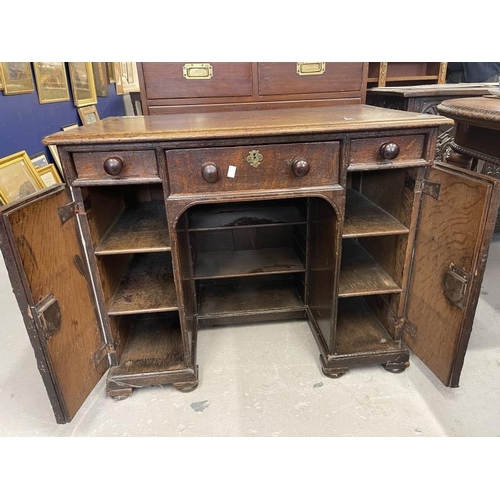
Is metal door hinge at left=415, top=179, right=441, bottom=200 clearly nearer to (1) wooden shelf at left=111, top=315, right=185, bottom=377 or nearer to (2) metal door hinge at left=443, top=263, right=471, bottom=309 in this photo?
(2) metal door hinge at left=443, top=263, right=471, bottom=309

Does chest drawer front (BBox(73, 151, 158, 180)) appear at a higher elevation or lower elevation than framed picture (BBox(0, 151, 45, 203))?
higher

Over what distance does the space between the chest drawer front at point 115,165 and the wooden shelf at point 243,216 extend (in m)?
0.53

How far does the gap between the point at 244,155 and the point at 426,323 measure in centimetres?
87

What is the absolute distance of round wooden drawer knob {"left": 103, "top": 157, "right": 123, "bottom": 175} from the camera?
1.12 meters

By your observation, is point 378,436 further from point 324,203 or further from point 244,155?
point 244,155

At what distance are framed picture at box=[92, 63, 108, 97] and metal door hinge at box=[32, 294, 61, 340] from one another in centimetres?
448

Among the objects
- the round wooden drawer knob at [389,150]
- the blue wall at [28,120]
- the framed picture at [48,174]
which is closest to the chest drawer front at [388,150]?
the round wooden drawer knob at [389,150]

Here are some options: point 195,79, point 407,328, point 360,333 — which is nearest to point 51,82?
point 195,79

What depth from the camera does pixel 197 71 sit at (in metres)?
1.84

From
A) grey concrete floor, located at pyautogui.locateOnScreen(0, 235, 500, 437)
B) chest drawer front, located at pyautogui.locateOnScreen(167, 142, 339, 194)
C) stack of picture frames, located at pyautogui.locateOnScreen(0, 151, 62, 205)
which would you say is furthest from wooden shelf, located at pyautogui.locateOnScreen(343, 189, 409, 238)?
stack of picture frames, located at pyautogui.locateOnScreen(0, 151, 62, 205)

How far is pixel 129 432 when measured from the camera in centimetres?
129

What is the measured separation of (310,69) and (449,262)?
4.07 feet

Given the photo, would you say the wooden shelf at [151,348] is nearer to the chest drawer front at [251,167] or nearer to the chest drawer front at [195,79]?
the chest drawer front at [251,167]

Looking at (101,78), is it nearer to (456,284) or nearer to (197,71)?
(197,71)
